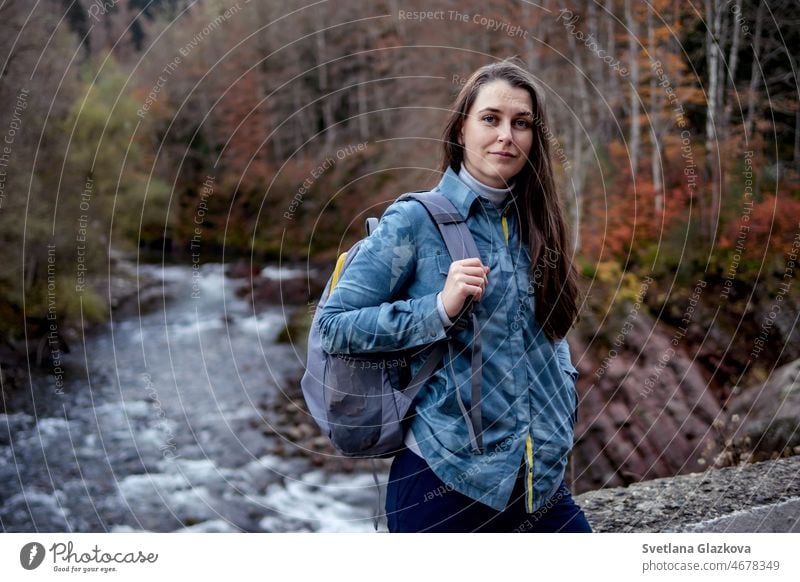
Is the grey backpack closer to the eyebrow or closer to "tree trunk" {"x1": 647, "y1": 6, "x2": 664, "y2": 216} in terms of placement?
the eyebrow

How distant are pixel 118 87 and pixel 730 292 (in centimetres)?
1088

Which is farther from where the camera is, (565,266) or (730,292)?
(730,292)

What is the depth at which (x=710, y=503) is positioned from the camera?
295 cm

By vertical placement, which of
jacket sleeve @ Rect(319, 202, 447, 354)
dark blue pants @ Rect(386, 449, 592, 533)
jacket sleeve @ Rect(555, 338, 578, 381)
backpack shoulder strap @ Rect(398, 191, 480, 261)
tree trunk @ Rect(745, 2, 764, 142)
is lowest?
dark blue pants @ Rect(386, 449, 592, 533)

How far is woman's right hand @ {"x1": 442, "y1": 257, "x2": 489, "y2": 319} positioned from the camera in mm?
1481

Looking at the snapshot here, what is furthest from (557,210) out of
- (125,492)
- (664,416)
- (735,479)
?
(125,492)

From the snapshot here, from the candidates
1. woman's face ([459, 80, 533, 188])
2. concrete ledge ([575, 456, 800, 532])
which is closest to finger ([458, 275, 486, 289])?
woman's face ([459, 80, 533, 188])

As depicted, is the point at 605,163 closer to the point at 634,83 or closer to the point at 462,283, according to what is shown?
the point at 634,83

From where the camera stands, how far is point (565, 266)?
1.77 m

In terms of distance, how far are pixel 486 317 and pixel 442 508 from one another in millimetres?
429

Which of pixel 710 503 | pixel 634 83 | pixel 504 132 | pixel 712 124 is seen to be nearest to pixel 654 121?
pixel 634 83

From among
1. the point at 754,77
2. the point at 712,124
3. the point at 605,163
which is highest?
the point at 754,77

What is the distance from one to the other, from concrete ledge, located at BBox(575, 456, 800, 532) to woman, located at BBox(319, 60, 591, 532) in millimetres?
1248
